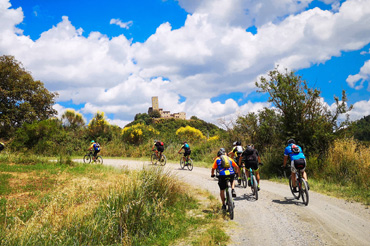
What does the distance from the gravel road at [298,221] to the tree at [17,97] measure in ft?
85.9

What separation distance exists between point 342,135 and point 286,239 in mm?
9575

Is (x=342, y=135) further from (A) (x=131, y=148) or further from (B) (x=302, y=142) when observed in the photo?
(A) (x=131, y=148)

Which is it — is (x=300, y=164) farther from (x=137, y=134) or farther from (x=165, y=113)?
(x=165, y=113)

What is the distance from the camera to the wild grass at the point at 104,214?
4715mm

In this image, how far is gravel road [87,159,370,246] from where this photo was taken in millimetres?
5133

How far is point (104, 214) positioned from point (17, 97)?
26.9m

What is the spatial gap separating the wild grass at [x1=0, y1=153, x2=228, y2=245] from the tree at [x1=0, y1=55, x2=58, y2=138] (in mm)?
19151

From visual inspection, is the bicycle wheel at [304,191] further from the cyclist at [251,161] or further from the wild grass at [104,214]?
the wild grass at [104,214]

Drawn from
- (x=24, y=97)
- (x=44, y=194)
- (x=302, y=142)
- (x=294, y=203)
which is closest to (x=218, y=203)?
(x=294, y=203)

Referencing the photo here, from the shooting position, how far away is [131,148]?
88.1ft

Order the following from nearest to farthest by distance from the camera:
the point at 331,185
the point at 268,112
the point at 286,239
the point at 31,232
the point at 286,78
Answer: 1. the point at 31,232
2. the point at 286,239
3. the point at 331,185
4. the point at 286,78
5. the point at 268,112

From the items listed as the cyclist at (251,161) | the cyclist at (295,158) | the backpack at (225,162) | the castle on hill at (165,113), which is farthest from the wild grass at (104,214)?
the castle on hill at (165,113)

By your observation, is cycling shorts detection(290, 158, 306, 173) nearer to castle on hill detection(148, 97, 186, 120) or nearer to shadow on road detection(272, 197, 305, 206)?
shadow on road detection(272, 197, 305, 206)

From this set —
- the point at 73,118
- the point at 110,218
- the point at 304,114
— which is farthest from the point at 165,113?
the point at 110,218
